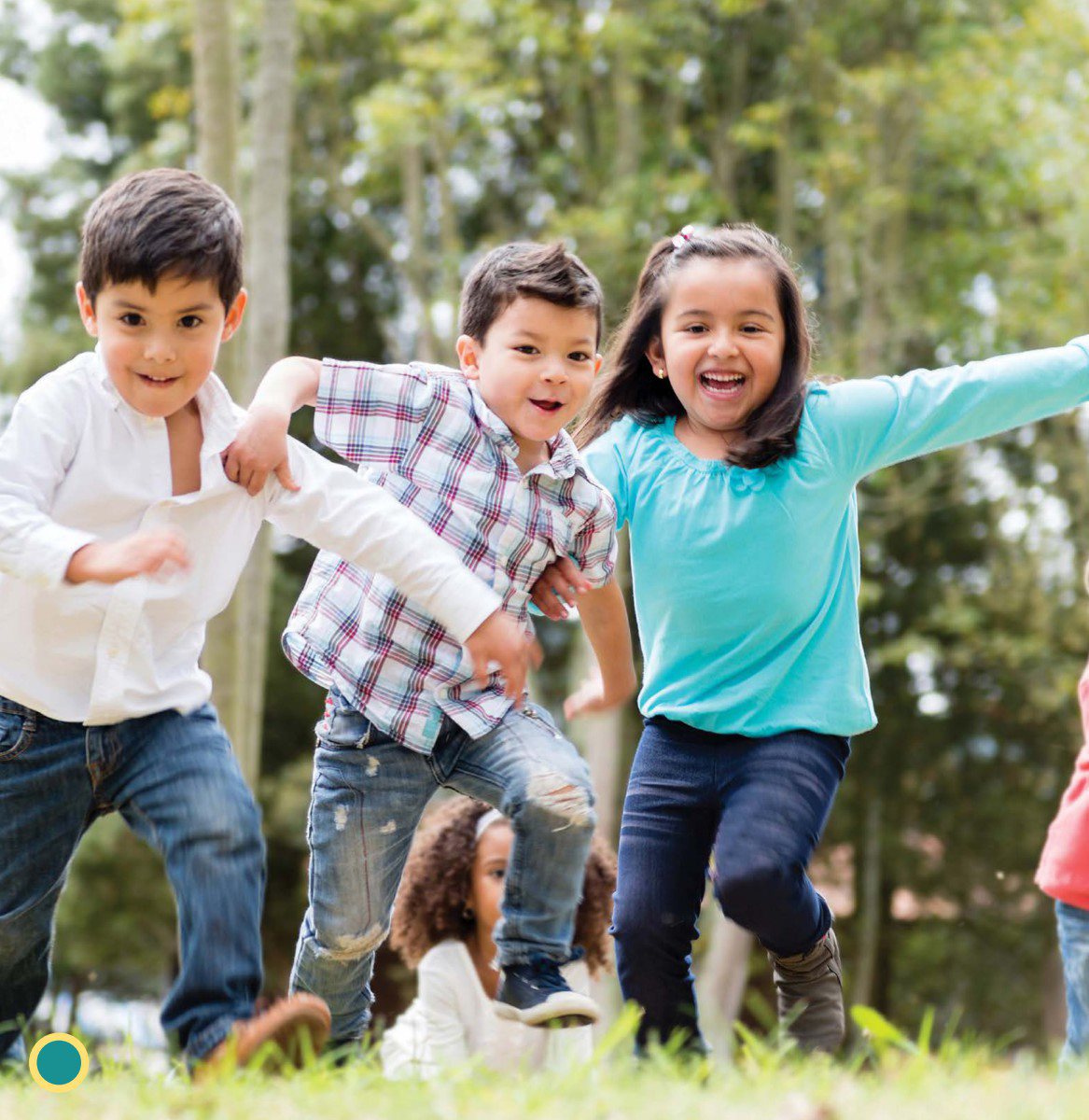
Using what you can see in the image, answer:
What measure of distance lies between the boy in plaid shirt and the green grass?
0.70m

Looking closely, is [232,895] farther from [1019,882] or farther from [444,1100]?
[1019,882]

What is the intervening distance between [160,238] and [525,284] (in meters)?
0.90

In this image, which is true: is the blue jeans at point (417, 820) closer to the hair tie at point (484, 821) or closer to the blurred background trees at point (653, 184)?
the hair tie at point (484, 821)

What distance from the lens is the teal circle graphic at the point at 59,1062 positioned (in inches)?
112

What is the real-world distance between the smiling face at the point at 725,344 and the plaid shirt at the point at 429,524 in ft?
1.50

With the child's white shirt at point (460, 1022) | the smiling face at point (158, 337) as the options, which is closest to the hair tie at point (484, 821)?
the child's white shirt at point (460, 1022)

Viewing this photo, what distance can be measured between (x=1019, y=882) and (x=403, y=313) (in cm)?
1131

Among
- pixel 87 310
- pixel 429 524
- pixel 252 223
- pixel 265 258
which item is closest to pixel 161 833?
pixel 429 524

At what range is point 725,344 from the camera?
3.88 m

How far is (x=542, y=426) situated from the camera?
361cm

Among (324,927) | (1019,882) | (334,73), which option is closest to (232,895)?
(324,927)

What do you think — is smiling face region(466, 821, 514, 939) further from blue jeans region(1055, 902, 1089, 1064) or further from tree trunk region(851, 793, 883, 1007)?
tree trunk region(851, 793, 883, 1007)

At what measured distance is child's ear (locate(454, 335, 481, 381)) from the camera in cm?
A: 379

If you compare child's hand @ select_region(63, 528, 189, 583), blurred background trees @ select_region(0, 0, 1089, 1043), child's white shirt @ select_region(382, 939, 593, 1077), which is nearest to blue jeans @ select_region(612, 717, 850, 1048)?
child's white shirt @ select_region(382, 939, 593, 1077)
